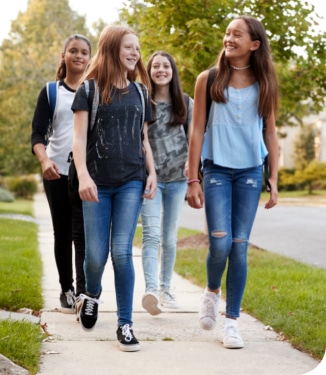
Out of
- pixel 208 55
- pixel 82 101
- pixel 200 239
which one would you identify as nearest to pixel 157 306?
pixel 82 101

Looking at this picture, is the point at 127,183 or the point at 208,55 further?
the point at 208,55

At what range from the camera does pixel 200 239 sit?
11055mm

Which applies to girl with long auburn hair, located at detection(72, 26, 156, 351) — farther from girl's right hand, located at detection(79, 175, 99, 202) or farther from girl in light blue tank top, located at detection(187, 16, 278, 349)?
girl in light blue tank top, located at detection(187, 16, 278, 349)

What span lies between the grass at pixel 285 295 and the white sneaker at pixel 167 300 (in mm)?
454

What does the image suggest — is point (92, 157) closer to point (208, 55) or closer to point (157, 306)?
point (157, 306)

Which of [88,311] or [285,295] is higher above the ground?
[88,311]

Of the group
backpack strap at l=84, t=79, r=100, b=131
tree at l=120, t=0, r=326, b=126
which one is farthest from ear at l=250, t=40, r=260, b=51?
tree at l=120, t=0, r=326, b=126

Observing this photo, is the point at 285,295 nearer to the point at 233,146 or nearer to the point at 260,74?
the point at 233,146

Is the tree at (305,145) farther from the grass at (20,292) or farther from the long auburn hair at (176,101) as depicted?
the long auburn hair at (176,101)

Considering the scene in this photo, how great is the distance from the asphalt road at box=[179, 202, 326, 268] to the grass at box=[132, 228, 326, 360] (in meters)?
1.49

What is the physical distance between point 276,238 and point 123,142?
9585 millimetres

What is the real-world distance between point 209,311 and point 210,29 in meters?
Result: 4.86

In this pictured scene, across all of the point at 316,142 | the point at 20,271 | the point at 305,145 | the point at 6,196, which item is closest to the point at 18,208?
the point at 6,196

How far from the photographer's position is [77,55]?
4.89 metres
